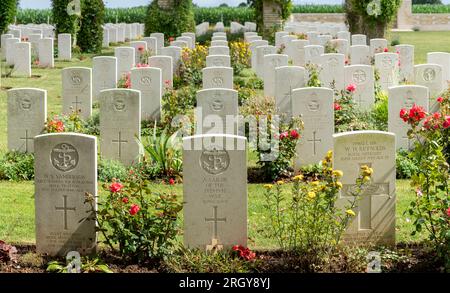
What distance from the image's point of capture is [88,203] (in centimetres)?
931

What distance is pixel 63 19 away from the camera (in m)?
32.5

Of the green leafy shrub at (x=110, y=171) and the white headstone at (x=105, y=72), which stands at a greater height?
the white headstone at (x=105, y=72)

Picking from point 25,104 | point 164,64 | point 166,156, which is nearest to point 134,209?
point 166,156

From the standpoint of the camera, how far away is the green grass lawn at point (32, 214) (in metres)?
10.1

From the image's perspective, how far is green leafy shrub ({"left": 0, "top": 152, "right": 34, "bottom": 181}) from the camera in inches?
508

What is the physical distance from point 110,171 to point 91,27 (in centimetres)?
2103

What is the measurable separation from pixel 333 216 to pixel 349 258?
43 centimetres

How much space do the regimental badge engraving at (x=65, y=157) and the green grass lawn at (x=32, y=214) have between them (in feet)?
3.56

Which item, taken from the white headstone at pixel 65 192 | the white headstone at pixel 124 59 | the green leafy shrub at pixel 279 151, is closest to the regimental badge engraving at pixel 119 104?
the green leafy shrub at pixel 279 151

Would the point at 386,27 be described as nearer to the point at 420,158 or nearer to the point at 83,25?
the point at 83,25

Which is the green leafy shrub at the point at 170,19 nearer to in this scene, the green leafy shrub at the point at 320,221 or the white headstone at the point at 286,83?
the white headstone at the point at 286,83

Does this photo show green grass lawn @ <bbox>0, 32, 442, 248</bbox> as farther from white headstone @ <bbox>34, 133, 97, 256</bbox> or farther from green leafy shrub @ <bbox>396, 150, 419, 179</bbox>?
white headstone @ <bbox>34, 133, 97, 256</bbox>

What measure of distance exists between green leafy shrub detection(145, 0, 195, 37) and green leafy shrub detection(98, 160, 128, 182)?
19507 mm
